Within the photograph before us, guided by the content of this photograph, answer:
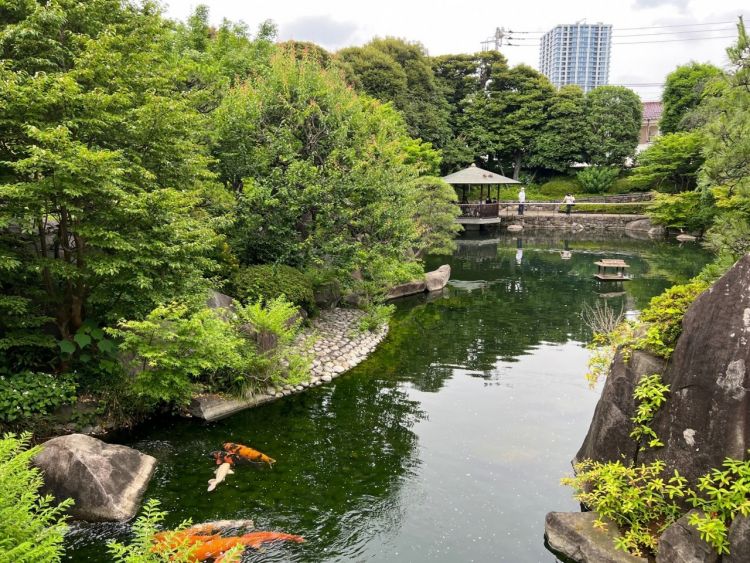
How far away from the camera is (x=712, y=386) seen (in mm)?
5656

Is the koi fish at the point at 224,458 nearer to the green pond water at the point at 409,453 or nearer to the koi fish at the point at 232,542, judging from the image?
the green pond water at the point at 409,453

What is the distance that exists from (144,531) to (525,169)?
46.8 meters

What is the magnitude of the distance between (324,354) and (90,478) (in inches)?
254

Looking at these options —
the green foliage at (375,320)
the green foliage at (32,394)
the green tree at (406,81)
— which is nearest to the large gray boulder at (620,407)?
the green foliage at (32,394)

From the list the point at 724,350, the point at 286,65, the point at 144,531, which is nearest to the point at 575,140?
the point at 286,65

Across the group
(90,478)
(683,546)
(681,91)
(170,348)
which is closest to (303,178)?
(170,348)

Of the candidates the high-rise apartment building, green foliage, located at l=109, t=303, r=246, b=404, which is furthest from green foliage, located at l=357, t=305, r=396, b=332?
the high-rise apartment building

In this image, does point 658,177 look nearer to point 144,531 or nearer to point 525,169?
point 525,169

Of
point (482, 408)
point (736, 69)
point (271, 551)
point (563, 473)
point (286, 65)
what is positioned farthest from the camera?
point (286, 65)

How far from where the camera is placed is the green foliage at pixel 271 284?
12.4 metres

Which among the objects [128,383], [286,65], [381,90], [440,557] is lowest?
[440,557]

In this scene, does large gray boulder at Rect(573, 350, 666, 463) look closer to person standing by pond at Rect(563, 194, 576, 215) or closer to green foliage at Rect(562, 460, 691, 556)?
green foliage at Rect(562, 460, 691, 556)

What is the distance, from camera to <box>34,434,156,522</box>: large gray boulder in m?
6.66

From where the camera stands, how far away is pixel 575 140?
43250 mm
